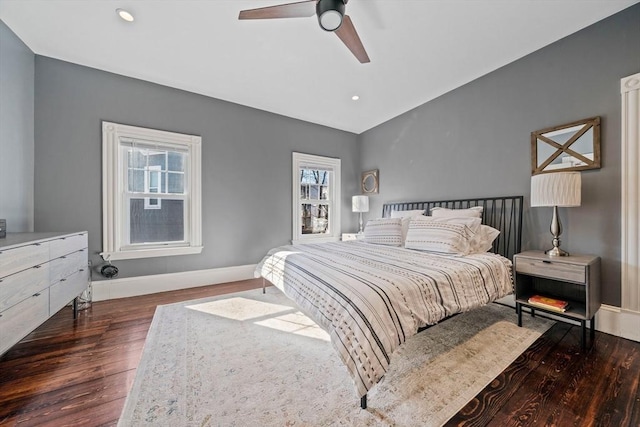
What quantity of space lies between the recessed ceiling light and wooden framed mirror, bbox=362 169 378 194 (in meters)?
3.95

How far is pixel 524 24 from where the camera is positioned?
7.58 feet

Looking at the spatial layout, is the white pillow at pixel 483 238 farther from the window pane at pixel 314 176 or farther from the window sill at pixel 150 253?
the window sill at pixel 150 253

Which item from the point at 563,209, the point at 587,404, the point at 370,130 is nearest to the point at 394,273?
the point at 587,404

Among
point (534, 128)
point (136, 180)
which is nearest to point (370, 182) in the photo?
point (534, 128)

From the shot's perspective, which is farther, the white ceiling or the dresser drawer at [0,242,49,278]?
the white ceiling

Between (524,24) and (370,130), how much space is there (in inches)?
113

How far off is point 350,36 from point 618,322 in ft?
11.1

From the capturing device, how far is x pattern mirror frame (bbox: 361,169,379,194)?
15.9ft

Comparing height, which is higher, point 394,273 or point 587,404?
point 394,273

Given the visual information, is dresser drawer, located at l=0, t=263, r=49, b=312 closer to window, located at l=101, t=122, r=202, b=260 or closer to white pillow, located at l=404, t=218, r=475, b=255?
window, located at l=101, t=122, r=202, b=260

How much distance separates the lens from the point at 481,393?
1486mm

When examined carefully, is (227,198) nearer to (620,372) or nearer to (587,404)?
(587,404)

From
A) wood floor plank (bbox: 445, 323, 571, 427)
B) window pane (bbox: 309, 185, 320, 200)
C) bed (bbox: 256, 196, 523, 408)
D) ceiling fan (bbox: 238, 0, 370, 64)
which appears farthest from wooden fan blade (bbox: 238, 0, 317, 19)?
window pane (bbox: 309, 185, 320, 200)

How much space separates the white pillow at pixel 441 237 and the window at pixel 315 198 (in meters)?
2.18
